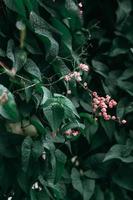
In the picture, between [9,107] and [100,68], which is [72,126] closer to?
[9,107]

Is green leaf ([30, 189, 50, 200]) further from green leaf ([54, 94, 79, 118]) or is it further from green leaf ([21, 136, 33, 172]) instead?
green leaf ([54, 94, 79, 118])

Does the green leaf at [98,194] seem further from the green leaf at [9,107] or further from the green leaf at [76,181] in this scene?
the green leaf at [9,107]

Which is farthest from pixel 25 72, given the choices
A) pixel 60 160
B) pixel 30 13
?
pixel 60 160

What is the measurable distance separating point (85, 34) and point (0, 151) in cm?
62

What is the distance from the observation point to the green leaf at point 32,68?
1.52 meters

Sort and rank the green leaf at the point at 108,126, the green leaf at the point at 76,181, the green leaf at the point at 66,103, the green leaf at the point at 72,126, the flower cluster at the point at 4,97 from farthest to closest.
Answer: the green leaf at the point at 108,126, the green leaf at the point at 76,181, the green leaf at the point at 72,126, the green leaf at the point at 66,103, the flower cluster at the point at 4,97

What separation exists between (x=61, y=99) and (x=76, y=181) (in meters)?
0.48

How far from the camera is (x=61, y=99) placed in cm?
143

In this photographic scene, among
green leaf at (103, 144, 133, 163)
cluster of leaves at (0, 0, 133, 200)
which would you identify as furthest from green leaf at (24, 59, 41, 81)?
green leaf at (103, 144, 133, 163)

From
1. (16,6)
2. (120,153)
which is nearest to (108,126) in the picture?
(120,153)

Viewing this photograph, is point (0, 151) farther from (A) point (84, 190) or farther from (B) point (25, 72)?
(A) point (84, 190)

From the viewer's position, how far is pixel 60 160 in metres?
1.56

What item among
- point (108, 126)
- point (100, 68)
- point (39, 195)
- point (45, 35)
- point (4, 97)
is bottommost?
point (39, 195)

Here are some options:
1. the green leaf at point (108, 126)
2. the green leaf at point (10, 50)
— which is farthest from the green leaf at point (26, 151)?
the green leaf at point (108, 126)
